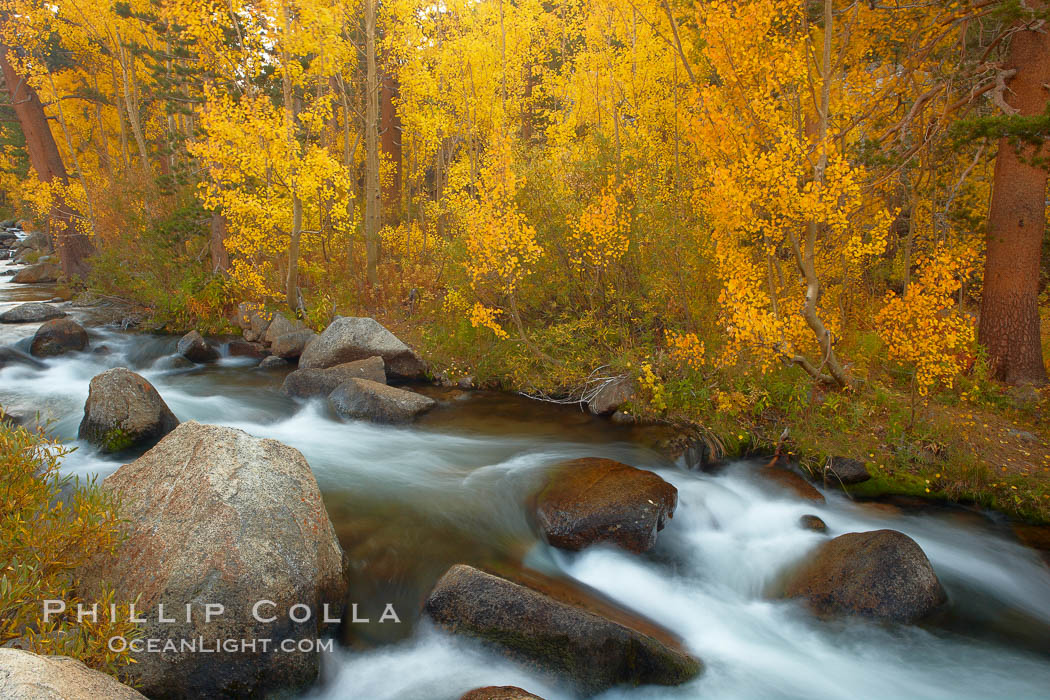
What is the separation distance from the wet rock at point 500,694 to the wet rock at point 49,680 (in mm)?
1967

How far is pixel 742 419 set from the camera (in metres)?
8.59

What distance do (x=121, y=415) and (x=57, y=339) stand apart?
23.4ft

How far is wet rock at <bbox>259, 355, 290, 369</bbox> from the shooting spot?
495 inches

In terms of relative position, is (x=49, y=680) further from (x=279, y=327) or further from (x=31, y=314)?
(x=31, y=314)

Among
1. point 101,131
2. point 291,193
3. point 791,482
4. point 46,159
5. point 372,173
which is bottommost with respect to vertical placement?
point 791,482

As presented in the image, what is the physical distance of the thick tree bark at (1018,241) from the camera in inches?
320

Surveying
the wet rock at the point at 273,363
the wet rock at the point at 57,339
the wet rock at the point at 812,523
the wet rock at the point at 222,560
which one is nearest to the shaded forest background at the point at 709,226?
the wet rock at the point at 812,523

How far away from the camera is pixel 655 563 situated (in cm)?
600

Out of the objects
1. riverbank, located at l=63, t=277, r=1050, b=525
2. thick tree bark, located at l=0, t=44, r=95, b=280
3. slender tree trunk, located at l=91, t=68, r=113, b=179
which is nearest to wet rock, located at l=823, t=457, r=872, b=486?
riverbank, located at l=63, t=277, r=1050, b=525

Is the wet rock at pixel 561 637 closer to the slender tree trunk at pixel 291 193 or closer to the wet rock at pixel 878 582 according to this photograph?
the wet rock at pixel 878 582

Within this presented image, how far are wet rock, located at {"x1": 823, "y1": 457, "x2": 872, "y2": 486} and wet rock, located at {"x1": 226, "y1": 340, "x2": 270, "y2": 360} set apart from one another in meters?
11.8

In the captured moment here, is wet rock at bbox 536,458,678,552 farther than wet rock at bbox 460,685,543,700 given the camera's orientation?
Yes

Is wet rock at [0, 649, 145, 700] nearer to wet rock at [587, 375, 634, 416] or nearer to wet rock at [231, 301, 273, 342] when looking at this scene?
wet rock at [587, 375, 634, 416]

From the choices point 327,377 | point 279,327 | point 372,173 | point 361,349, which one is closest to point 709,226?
point 361,349
